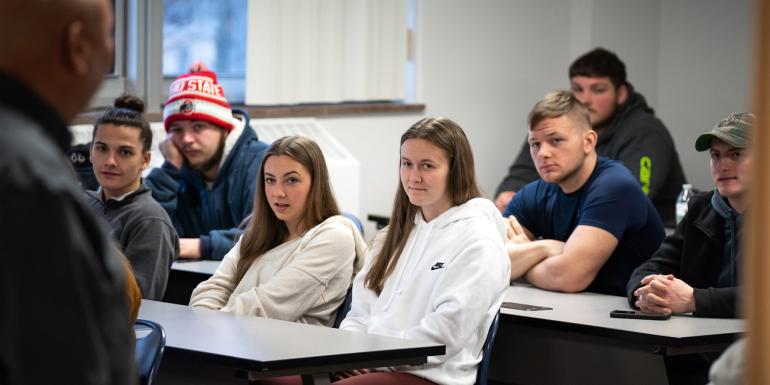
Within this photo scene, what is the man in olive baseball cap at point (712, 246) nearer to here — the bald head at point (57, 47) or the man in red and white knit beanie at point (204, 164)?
the man in red and white knit beanie at point (204, 164)

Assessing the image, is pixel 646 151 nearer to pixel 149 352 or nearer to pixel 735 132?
pixel 735 132

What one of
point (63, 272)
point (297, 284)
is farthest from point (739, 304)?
point (63, 272)

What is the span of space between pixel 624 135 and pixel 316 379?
361 centimetres

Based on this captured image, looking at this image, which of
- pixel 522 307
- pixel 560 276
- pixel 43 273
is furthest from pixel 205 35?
pixel 43 273

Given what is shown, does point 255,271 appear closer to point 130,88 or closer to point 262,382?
point 262,382

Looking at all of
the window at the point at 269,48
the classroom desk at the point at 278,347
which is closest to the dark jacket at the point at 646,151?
the window at the point at 269,48

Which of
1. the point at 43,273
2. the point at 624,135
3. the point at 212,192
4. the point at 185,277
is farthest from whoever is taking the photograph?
the point at 624,135

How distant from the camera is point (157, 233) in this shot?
3.45 meters

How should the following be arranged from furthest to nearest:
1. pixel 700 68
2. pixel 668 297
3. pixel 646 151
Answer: pixel 700 68 → pixel 646 151 → pixel 668 297

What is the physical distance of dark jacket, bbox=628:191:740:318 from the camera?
3.10 metres

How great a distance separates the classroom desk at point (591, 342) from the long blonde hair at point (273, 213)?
0.68 meters

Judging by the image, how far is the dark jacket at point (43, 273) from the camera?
1.02 metres

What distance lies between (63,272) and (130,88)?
4.75 meters

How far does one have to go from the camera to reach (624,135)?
18.8 feet
